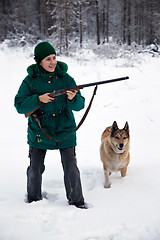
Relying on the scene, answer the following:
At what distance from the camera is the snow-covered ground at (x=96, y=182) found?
2.15 m

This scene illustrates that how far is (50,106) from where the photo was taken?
8.20 feet

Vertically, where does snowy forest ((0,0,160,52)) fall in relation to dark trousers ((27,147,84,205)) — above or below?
above

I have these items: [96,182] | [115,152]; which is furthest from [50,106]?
[96,182]

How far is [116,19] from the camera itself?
3066cm

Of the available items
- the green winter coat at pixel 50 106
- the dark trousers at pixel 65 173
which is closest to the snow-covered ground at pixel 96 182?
the dark trousers at pixel 65 173

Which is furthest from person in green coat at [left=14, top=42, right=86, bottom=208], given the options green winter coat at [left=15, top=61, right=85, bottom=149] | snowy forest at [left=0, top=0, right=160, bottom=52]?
snowy forest at [left=0, top=0, right=160, bottom=52]

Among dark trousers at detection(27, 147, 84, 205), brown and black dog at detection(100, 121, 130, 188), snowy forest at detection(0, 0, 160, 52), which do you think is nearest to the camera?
dark trousers at detection(27, 147, 84, 205)

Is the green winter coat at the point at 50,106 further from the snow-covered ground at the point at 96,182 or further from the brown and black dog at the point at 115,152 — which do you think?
the brown and black dog at the point at 115,152

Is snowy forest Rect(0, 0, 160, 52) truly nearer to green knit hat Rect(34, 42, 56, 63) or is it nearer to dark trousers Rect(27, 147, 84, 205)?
green knit hat Rect(34, 42, 56, 63)

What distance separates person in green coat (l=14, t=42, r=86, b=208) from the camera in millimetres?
2410

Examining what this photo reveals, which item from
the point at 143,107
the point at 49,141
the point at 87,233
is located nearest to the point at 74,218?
the point at 87,233

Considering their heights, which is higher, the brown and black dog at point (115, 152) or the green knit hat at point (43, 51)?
the green knit hat at point (43, 51)

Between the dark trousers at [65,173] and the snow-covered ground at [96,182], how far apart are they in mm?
152

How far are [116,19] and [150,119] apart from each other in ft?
93.9
